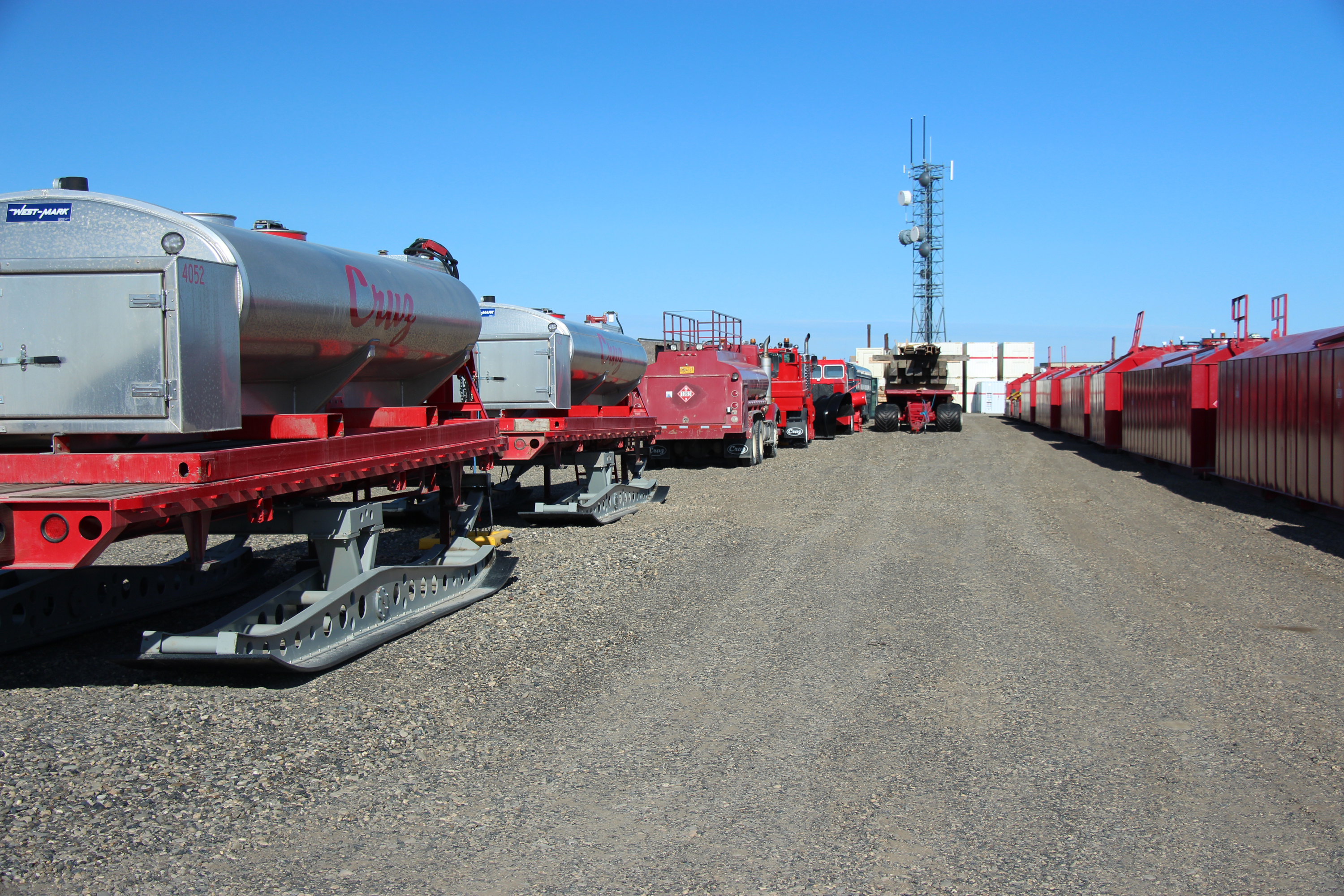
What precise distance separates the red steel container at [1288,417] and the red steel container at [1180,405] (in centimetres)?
117

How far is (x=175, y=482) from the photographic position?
508 centimetres

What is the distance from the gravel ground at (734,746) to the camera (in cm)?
372

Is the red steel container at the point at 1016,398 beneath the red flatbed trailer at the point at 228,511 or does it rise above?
above

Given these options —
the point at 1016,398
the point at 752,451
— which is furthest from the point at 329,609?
the point at 1016,398

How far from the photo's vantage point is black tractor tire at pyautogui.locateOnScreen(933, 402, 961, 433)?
3312cm

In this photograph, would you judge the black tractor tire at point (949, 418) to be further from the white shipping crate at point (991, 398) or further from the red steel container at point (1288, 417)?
the white shipping crate at point (991, 398)

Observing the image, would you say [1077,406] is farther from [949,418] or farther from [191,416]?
[191,416]

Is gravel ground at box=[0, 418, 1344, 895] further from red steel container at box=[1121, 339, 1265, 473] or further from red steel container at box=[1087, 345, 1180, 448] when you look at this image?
red steel container at box=[1087, 345, 1180, 448]

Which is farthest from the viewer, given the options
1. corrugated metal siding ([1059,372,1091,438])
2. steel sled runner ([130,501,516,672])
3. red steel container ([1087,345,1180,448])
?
corrugated metal siding ([1059,372,1091,438])

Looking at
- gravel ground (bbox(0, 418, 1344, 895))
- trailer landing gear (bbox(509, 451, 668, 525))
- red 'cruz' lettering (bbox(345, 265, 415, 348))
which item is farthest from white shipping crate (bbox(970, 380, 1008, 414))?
red 'cruz' lettering (bbox(345, 265, 415, 348))

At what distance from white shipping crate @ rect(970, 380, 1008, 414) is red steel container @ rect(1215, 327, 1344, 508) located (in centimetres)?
3943

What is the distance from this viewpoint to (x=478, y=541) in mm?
9656

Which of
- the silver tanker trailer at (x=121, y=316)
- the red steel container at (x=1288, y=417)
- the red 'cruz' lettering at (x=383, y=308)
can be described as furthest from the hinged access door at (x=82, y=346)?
the red steel container at (x=1288, y=417)

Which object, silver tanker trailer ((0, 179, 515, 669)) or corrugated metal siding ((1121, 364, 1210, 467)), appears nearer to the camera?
silver tanker trailer ((0, 179, 515, 669))
